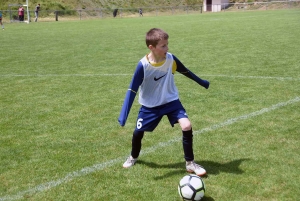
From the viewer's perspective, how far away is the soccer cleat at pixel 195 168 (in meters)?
4.61

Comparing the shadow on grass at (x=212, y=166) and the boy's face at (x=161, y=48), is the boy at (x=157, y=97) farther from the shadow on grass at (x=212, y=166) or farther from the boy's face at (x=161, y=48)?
the shadow on grass at (x=212, y=166)

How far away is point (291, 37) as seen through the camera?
18500 mm

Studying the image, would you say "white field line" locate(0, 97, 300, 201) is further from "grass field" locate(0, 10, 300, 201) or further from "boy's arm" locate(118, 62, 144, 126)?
"boy's arm" locate(118, 62, 144, 126)

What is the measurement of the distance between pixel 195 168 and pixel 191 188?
2.03 feet

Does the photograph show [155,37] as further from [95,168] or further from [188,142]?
[95,168]

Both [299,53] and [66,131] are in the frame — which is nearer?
[66,131]

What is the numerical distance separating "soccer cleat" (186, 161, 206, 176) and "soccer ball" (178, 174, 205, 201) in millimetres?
380

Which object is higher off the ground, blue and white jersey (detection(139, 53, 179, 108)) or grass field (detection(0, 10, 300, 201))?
blue and white jersey (detection(139, 53, 179, 108))

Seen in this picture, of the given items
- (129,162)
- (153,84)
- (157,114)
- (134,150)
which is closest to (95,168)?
(129,162)

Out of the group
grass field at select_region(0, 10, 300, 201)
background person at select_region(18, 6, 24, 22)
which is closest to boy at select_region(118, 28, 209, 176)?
grass field at select_region(0, 10, 300, 201)

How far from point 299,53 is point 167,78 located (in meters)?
9.93

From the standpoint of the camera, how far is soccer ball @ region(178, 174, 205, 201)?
13.3 feet

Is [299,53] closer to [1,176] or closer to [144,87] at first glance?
[144,87]

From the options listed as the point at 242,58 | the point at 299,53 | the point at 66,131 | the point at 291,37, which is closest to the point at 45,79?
the point at 66,131
